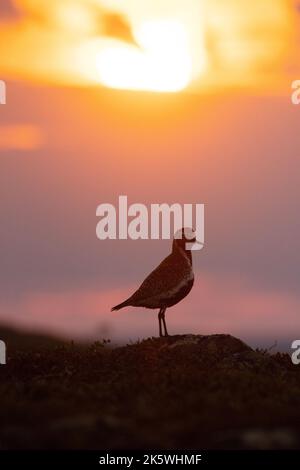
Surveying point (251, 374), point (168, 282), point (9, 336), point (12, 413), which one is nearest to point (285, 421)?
point (251, 374)

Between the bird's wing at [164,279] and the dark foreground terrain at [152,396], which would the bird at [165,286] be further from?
the dark foreground terrain at [152,396]

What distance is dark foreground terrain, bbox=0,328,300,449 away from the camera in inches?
568

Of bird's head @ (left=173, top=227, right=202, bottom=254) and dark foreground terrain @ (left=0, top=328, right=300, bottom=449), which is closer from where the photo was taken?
dark foreground terrain @ (left=0, top=328, right=300, bottom=449)

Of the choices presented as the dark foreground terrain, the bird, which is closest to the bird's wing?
the bird

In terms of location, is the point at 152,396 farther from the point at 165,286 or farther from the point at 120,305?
the point at 120,305

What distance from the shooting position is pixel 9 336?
4844cm

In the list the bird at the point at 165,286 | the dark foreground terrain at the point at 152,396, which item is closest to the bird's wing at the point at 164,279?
the bird at the point at 165,286

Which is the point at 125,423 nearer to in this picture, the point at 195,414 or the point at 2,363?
the point at 195,414

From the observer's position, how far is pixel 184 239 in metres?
24.1

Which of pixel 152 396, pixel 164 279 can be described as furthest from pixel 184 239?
pixel 152 396

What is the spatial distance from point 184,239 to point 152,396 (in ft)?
24.8

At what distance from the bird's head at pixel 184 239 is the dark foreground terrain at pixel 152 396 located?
112 inches

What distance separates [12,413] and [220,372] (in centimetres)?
493

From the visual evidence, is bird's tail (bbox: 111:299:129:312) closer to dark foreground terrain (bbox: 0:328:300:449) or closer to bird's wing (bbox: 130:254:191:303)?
bird's wing (bbox: 130:254:191:303)
